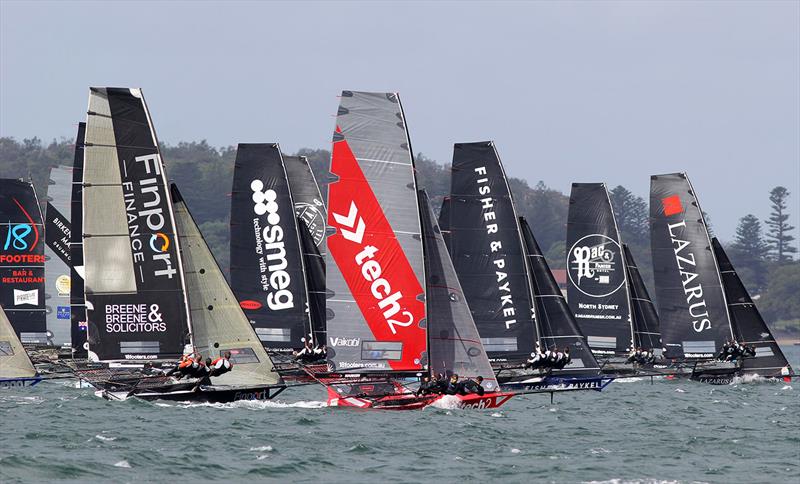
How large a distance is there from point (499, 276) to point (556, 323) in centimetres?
233

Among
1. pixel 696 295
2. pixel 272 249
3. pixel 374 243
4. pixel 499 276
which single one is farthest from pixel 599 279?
pixel 374 243

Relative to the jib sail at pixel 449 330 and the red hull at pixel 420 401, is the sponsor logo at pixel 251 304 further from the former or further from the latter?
the jib sail at pixel 449 330

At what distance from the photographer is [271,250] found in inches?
1813

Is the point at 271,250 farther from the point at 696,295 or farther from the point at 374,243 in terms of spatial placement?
the point at 696,295

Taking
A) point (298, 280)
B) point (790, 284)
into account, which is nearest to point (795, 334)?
point (790, 284)

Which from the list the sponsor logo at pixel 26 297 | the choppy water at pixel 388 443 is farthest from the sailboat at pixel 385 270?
the sponsor logo at pixel 26 297

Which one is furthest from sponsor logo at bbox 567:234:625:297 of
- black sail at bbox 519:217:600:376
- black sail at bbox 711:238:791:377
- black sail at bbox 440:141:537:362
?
black sail at bbox 440:141:537:362

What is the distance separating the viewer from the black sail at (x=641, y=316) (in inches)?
2153

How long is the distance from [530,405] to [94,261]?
496 inches

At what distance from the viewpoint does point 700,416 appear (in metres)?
36.1

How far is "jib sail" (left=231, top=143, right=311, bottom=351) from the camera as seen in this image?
151 feet

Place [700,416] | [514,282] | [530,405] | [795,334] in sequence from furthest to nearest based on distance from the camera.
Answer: [795,334] < [514,282] < [530,405] < [700,416]

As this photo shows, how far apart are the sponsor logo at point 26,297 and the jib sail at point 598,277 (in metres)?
19.8

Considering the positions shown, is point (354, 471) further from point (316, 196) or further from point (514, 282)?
point (316, 196)
